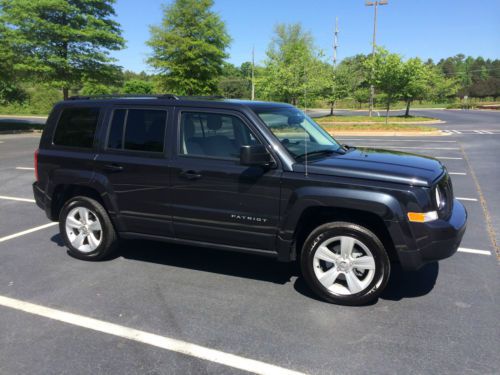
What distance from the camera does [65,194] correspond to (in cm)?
508

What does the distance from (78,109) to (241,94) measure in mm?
66041

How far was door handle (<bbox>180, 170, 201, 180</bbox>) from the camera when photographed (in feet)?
13.6

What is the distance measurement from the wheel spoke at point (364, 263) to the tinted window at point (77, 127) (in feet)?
10.1

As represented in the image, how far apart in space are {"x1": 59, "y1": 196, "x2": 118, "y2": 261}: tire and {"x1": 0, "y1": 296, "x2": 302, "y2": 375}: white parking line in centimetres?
109

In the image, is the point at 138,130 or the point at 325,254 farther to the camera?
the point at 138,130

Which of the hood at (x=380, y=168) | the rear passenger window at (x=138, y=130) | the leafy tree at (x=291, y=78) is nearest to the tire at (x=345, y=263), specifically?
the hood at (x=380, y=168)

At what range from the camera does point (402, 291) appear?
4.08m

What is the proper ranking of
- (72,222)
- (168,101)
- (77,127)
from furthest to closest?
1. (72,222)
2. (77,127)
3. (168,101)

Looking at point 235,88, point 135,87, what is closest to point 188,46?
point 135,87

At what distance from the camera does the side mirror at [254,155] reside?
3.63 meters

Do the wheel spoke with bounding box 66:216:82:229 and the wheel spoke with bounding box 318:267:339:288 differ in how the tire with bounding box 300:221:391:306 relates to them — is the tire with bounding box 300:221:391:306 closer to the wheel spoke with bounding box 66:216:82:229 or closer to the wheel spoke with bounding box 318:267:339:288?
the wheel spoke with bounding box 318:267:339:288

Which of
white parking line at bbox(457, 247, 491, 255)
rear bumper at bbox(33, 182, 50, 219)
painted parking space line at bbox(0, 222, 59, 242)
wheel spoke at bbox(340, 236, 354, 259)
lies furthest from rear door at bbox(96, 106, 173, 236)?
white parking line at bbox(457, 247, 491, 255)

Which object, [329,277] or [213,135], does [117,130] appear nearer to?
[213,135]

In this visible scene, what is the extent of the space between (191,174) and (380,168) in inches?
69.6
